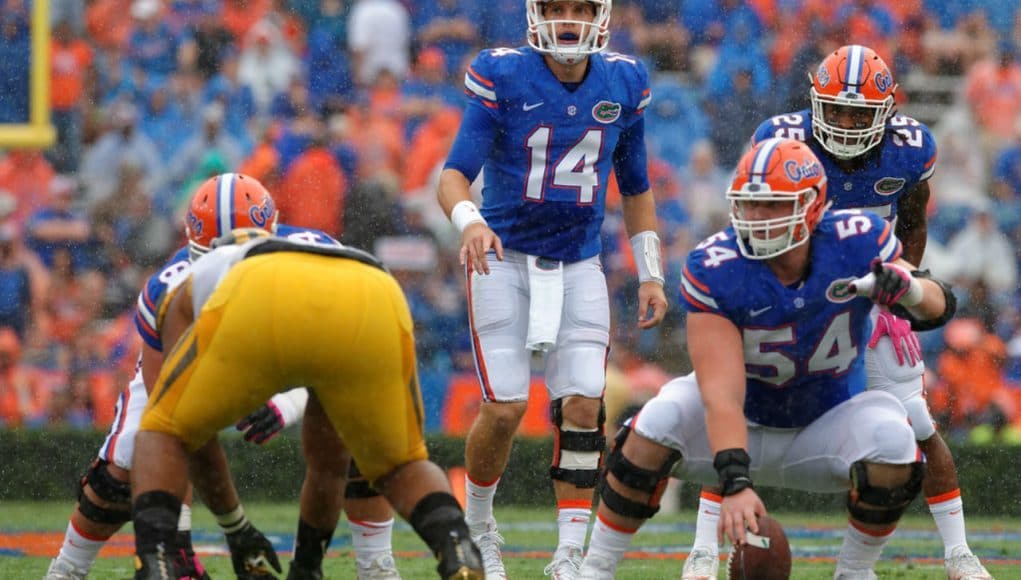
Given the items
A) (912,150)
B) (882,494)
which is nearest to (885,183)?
(912,150)

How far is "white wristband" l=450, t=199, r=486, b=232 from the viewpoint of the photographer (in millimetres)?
5828

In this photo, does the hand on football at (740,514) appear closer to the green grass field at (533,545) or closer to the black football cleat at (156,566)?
the black football cleat at (156,566)

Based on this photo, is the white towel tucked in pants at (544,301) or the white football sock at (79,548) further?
the white towel tucked in pants at (544,301)

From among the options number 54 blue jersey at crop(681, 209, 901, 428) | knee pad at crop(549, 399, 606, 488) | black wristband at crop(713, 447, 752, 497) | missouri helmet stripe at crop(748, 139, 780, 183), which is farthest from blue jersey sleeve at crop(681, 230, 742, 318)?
knee pad at crop(549, 399, 606, 488)

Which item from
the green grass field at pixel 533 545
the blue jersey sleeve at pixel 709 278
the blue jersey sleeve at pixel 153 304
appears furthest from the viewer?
the green grass field at pixel 533 545

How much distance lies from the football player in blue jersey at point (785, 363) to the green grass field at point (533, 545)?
4.84 ft

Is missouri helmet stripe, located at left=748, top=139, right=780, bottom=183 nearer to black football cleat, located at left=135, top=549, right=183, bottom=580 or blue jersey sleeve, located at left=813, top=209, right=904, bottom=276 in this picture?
blue jersey sleeve, located at left=813, top=209, right=904, bottom=276

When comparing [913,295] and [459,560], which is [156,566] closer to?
[459,560]

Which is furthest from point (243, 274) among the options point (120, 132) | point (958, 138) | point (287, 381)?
point (958, 138)

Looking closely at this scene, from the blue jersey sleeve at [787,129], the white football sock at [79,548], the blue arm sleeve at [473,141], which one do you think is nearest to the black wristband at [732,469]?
the blue jersey sleeve at [787,129]

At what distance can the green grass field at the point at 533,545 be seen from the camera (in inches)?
259

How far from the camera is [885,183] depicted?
20.2 ft

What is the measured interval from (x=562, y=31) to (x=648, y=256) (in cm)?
94

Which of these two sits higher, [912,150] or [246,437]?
[912,150]
